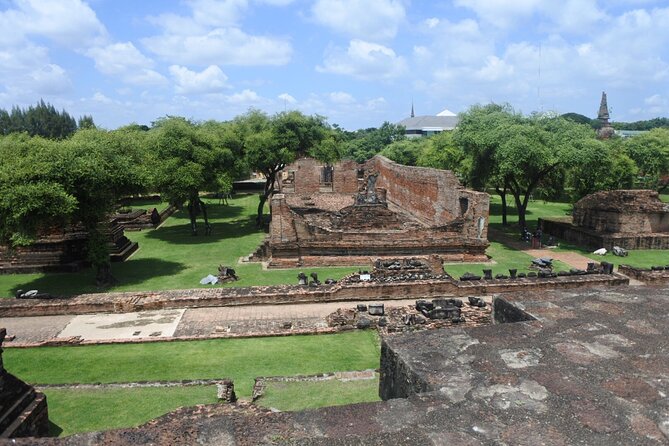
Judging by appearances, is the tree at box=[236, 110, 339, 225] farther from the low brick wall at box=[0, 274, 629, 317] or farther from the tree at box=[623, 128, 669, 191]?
the tree at box=[623, 128, 669, 191]

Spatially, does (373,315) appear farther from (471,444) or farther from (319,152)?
(319,152)

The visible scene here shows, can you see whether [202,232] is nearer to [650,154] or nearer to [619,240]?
[619,240]

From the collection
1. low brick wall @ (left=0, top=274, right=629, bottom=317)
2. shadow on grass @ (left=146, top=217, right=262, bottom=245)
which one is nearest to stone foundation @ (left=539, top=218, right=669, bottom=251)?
→ low brick wall @ (left=0, top=274, right=629, bottom=317)

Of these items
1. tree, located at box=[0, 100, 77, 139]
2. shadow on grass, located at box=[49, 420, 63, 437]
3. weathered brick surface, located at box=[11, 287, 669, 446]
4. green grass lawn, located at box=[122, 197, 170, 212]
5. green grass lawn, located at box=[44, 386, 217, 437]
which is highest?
tree, located at box=[0, 100, 77, 139]

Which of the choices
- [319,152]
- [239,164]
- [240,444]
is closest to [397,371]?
[240,444]

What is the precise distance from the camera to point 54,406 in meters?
8.72

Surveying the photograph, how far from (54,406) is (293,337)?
5164 mm

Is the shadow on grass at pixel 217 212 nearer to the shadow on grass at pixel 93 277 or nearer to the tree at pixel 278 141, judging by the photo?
the tree at pixel 278 141

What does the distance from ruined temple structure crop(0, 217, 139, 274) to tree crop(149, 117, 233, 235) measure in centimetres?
371

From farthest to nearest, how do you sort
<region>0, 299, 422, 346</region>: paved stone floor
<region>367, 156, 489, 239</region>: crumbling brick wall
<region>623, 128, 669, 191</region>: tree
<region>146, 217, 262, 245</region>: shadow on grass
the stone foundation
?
<region>623, 128, 669, 191</region>: tree → <region>146, 217, 262, 245</region>: shadow on grass → the stone foundation → <region>367, 156, 489, 239</region>: crumbling brick wall → <region>0, 299, 422, 346</region>: paved stone floor

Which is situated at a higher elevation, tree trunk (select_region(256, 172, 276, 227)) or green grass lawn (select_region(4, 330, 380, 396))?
tree trunk (select_region(256, 172, 276, 227))

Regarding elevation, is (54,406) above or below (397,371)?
below

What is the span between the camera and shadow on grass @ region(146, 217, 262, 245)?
24.3m

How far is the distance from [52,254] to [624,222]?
25.0 meters
